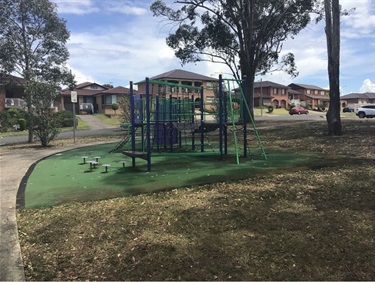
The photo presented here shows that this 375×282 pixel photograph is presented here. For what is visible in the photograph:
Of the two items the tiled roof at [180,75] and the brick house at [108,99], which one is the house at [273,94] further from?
the brick house at [108,99]

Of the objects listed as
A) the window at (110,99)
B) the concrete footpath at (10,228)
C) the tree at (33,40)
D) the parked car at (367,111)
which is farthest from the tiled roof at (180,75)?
the concrete footpath at (10,228)

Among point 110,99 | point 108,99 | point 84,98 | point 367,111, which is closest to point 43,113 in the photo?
A: point 367,111

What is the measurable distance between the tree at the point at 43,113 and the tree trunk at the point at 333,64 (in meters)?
12.5

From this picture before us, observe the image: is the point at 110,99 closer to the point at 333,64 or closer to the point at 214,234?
the point at 333,64

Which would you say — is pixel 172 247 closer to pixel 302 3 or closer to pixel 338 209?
pixel 338 209

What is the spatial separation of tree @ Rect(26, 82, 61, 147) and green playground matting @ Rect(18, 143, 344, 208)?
19.4ft

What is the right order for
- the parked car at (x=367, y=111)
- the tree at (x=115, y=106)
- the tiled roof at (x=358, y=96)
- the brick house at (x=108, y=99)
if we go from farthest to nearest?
the tiled roof at (x=358, y=96) → the brick house at (x=108, y=99) → the tree at (x=115, y=106) → the parked car at (x=367, y=111)

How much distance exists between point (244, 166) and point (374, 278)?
5.67 m

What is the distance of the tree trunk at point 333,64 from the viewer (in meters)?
14.6

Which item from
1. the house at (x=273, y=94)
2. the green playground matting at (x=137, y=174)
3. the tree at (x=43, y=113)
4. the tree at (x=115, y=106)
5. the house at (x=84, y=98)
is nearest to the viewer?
the green playground matting at (x=137, y=174)

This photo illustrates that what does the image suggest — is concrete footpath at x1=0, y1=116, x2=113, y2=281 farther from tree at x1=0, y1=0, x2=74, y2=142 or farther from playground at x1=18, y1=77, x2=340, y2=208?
tree at x1=0, y1=0, x2=74, y2=142

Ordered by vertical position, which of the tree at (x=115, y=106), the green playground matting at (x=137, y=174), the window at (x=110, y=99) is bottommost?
the green playground matting at (x=137, y=174)

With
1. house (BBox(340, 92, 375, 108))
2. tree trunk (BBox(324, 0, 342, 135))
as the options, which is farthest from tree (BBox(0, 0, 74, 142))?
house (BBox(340, 92, 375, 108))

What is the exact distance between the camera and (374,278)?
11.3 feet
